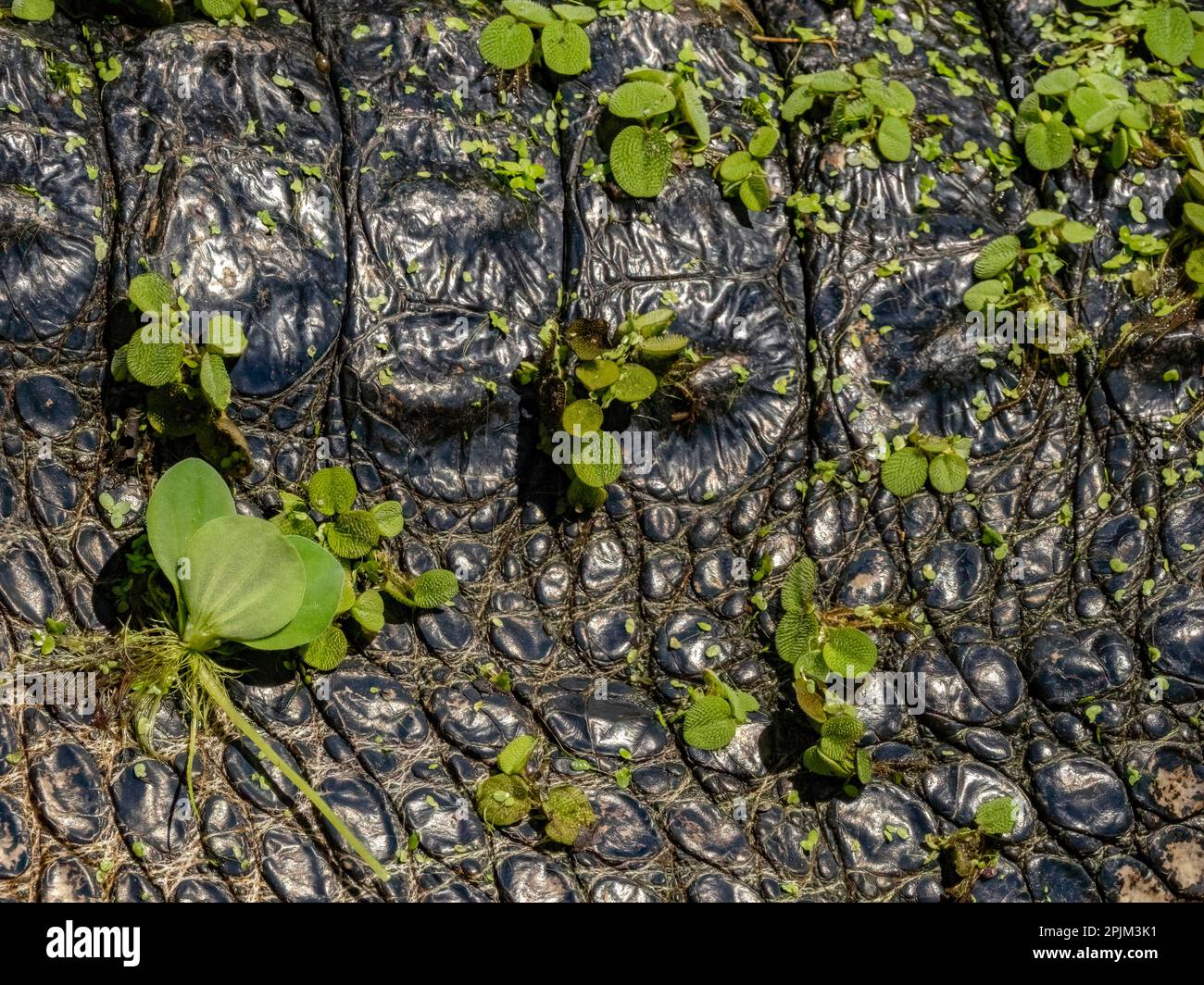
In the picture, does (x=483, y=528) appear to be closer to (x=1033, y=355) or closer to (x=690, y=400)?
(x=690, y=400)

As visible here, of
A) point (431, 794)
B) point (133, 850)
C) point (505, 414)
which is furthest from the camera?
point (505, 414)

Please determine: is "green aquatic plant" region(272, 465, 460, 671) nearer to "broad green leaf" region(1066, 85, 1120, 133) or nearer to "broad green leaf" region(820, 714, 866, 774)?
"broad green leaf" region(820, 714, 866, 774)

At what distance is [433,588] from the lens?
13.0ft

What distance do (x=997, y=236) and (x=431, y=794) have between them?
2874 mm

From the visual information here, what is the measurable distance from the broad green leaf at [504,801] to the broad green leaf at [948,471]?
5.98 feet

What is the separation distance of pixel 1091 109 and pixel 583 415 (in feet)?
7.55

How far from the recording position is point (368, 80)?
4.17 meters

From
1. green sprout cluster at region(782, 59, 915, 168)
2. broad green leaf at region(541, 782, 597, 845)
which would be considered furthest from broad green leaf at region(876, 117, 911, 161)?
broad green leaf at region(541, 782, 597, 845)

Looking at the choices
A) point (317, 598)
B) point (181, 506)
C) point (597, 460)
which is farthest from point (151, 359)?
point (597, 460)

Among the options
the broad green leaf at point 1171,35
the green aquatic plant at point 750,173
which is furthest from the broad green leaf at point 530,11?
the broad green leaf at point 1171,35

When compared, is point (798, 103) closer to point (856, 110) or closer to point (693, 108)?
point (856, 110)

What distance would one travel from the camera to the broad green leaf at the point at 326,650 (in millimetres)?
3848

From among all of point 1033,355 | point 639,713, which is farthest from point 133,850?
point 1033,355

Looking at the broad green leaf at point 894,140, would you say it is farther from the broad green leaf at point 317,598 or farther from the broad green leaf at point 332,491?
the broad green leaf at point 317,598
